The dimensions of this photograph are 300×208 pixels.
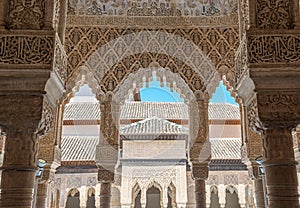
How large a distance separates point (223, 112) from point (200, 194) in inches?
482

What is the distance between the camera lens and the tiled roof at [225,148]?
14.5 metres

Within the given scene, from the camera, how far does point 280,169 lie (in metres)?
3.01

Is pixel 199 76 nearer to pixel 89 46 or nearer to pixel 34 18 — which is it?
pixel 89 46

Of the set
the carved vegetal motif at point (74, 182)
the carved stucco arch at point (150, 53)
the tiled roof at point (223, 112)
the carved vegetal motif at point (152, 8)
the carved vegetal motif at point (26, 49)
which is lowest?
the carved vegetal motif at point (74, 182)

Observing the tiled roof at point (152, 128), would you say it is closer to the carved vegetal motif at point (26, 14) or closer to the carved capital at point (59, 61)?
the carved capital at point (59, 61)

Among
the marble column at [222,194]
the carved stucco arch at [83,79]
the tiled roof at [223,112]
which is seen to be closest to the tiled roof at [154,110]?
the tiled roof at [223,112]

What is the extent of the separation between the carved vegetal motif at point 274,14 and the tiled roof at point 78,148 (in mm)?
11791

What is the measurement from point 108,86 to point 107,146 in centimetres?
126

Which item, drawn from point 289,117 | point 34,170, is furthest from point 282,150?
point 34,170

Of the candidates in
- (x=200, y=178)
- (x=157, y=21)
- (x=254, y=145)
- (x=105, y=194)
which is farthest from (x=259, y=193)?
(x=157, y=21)

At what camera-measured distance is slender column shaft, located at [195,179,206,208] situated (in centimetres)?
658

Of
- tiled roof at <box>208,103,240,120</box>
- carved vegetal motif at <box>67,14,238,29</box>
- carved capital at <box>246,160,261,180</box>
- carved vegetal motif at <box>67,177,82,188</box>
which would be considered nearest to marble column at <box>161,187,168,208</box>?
carved vegetal motif at <box>67,177,82,188</box>

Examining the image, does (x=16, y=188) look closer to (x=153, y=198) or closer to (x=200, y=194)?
(x=200, y=194)

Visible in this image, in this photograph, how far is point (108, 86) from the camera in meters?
7.11
